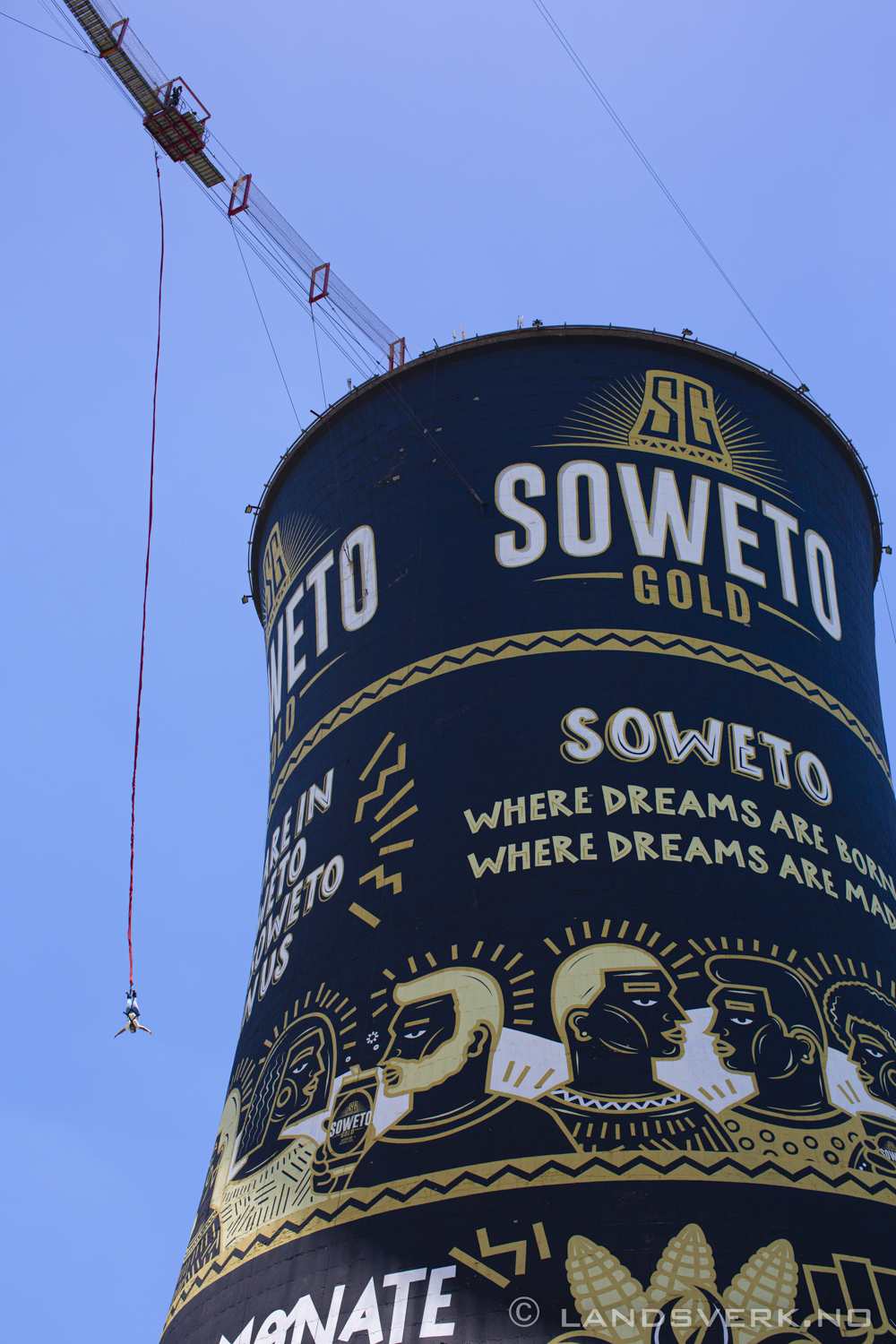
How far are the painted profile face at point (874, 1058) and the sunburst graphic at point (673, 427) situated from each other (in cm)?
993

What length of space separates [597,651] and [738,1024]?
630 cm

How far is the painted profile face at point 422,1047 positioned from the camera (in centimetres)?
1906

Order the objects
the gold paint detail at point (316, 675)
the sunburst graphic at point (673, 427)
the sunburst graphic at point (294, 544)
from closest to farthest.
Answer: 1. the sunburst graphic at point (673, 427)
2. the gold paint detail at point (316, 675)
3. the sunburst graphic at point (294, 544)

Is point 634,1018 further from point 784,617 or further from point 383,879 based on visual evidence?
point 784,617

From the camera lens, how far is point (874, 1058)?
769 inches

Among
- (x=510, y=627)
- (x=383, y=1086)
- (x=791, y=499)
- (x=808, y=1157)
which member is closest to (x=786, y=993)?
(x=808, y=1157)

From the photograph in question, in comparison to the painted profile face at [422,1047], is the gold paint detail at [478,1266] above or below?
below

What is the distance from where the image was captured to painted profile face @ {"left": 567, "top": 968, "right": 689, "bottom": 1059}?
18422mm

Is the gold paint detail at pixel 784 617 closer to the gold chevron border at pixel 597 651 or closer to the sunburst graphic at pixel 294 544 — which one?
the gold chevron border at pixel 597 651

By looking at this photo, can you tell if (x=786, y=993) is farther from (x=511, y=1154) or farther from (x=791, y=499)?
(x=791, y=499)

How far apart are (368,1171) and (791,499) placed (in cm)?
1394

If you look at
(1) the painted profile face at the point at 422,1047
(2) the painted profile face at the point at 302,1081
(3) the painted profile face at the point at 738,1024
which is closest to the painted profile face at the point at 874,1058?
(3) the painted profile face at the point at 738,1024

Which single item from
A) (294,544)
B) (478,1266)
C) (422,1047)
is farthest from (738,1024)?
(294,544)

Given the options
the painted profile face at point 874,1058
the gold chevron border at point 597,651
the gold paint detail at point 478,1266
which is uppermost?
the gold chevron border at point 597,651
